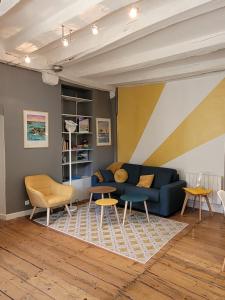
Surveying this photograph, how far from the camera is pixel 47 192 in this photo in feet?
14.7

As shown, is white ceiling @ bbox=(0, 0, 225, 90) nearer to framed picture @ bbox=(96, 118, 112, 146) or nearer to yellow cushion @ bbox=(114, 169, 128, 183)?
framed picture @ bbox=(96, 118, 112, 146)

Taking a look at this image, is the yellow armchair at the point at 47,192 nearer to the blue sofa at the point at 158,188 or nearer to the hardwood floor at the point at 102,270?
the hardwood floor at the point at 102,270

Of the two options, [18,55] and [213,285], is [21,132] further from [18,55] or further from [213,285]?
[213,285]

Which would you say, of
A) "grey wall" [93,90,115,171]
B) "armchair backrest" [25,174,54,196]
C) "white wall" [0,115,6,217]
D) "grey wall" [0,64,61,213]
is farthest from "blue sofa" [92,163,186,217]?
"white wall" [0,115,6,217]

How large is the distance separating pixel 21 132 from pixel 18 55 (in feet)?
4.35

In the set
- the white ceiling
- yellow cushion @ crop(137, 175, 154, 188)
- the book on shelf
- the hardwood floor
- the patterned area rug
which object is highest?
the white ceiling

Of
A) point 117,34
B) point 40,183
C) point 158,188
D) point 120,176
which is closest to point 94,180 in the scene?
point 120,176

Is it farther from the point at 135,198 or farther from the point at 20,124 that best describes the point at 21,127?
the point at 135,198

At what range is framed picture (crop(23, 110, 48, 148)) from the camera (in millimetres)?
4336

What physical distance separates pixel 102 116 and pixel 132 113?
763 mm

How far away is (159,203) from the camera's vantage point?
170 inches

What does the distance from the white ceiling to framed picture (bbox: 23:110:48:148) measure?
866 millimetres

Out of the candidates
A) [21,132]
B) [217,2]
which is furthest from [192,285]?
[21,132]

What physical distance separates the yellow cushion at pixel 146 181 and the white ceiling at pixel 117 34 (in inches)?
81.9
